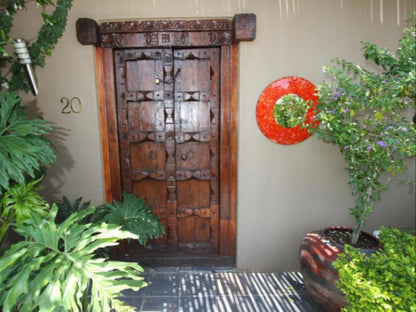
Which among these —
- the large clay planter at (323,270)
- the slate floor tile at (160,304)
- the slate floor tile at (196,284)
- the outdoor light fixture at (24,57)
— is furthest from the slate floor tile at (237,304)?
the outdoor light fixture at (24,57)

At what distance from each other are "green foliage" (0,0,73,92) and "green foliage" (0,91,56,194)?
1.46 ft

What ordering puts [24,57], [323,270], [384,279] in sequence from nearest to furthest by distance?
[384,279] → [323,270] → [24,57]

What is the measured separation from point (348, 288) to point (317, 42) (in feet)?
6.45

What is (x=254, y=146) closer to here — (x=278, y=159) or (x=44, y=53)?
(x=278, y=159)

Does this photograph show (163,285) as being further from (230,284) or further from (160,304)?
(230,284)

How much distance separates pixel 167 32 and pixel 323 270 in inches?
91.2

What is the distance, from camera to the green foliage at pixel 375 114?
1660 millimetres

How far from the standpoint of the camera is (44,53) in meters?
2.36

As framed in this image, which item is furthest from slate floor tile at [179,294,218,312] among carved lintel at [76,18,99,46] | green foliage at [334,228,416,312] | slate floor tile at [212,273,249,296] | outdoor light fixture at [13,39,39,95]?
carved lintel at [76,18,99,46]

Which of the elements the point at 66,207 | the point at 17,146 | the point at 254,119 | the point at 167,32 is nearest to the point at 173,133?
the point at 254,119

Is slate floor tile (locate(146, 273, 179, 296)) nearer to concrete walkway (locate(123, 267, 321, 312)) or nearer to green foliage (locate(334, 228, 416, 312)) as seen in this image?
concrete walkway (locate(123, 267, 321, 312))

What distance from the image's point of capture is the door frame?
237cm

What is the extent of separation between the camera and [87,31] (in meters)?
2.32

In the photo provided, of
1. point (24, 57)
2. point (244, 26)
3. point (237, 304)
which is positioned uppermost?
Answer: point (244, 26)
